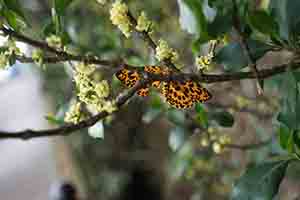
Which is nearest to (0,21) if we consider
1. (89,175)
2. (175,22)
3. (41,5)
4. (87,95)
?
(87,95)

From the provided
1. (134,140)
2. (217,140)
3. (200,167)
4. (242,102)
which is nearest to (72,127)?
(217,140)

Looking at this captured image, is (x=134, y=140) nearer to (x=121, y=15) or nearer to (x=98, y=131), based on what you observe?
(x=98, y=131)

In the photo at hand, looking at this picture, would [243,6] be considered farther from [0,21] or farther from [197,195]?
[197,195]

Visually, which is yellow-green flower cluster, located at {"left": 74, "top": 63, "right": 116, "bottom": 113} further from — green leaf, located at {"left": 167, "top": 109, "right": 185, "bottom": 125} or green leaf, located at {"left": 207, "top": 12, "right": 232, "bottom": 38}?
green leaf, located at {"left": 167, "top": 109, "right": 185, "bottom": 125}

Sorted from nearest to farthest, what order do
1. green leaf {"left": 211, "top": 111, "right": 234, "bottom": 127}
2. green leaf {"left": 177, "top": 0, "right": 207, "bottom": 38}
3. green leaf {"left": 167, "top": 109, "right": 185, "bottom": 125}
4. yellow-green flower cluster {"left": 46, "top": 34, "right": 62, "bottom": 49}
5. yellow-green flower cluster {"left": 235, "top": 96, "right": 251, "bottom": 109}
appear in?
green leaf {"left": 177, "top": 0, "right": 207, "bottom": 38}, yellow-green flower cluster {"left": 46, "top": 34, "right": 62, "bottom": 49}, green leaf {"left": 211, "top": 111, "right": 234, "bottom": 127}, green leaf {"left": 167, "top": 109, "right": 185, "bottom": 125}, yellow-green flower cluster {"left": 235, "top": 96, "right": 251, "bottom": 109}

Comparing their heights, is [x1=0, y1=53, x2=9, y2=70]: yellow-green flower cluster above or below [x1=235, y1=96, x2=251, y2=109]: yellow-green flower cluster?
above

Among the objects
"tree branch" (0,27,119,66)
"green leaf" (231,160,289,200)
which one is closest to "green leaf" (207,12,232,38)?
"tree branch" (0,27,119,66)
